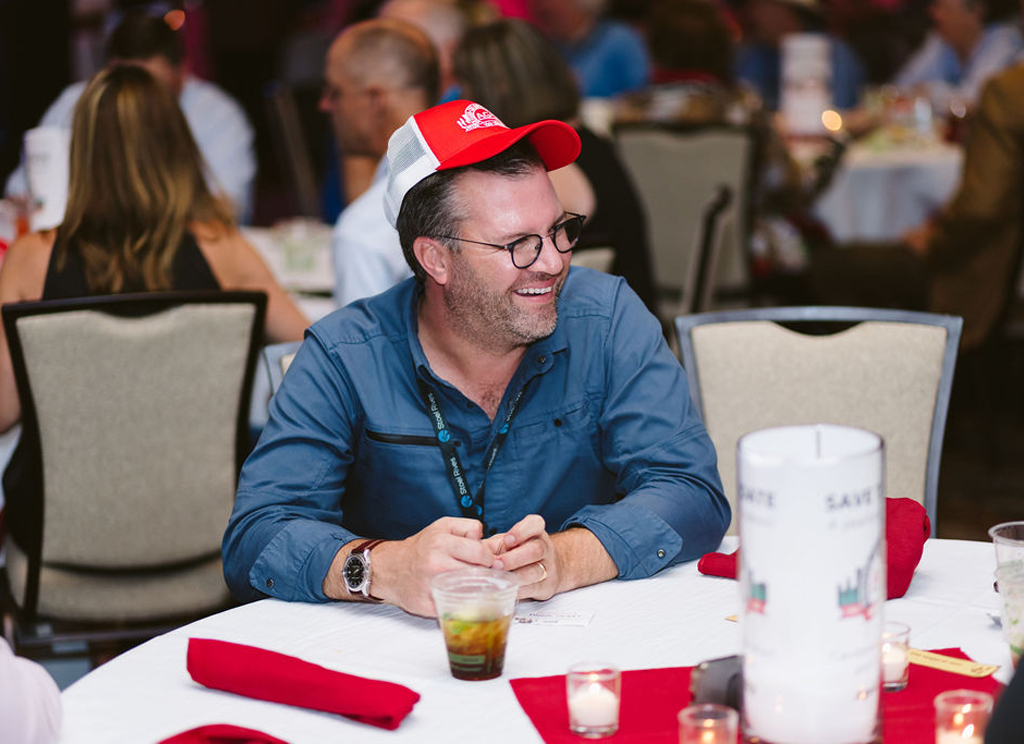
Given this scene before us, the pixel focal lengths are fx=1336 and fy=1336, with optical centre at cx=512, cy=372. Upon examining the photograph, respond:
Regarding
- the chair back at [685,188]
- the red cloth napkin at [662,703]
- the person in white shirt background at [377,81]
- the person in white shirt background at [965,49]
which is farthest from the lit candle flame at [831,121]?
the red cloth napkin at [662,703]

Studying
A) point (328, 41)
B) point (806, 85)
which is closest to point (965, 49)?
point (806, 85)

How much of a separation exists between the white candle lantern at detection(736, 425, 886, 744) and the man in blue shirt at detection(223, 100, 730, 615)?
0.66 metres

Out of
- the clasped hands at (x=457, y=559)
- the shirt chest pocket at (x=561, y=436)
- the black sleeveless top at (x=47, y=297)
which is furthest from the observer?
the black sleeveless top at (x=47, y=297)

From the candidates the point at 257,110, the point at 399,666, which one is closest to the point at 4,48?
the point at 257,110

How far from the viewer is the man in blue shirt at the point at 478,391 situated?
1848 millimetres

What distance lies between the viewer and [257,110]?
12.0 meters

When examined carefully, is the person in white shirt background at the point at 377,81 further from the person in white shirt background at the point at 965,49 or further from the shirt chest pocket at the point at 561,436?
the person in white shirt background at the point at 965,49

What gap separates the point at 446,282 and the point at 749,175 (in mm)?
3132

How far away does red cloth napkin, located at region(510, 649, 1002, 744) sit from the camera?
1239mm

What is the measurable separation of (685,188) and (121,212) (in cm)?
267

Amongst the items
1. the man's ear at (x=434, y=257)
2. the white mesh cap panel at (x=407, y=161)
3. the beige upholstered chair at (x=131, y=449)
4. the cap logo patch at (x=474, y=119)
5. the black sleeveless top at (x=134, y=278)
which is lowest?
the beige upholstered chair at (x=131, y=449)

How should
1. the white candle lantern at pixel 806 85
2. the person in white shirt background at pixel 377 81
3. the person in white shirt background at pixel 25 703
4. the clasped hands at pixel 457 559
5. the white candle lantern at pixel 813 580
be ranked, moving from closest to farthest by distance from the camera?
the white candle lantern at pixel 813 580, the person in white shirt background at pixel 25 703, the clasped hands at pixel 457 559, the person in white shirt background at pixel 377 81, the white candle lantern at pixel 806 85

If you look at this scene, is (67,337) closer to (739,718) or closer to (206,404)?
(206,404)

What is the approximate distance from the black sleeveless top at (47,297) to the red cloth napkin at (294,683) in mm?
1224
